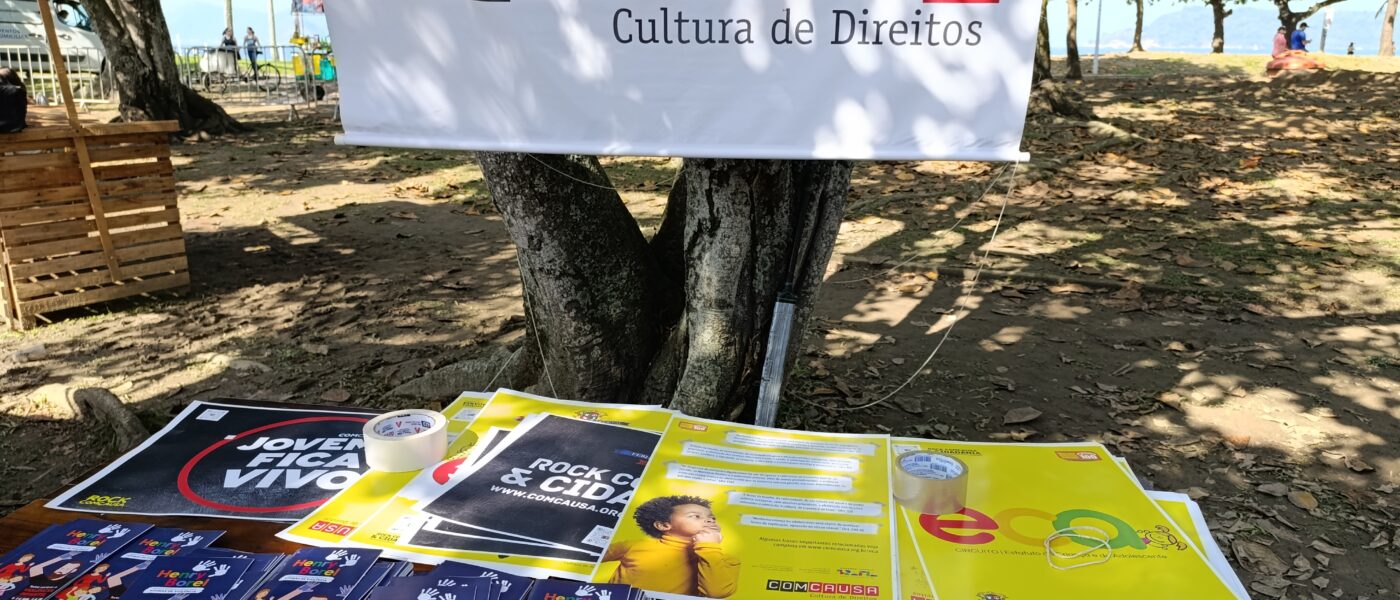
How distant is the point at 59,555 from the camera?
5.71 feet

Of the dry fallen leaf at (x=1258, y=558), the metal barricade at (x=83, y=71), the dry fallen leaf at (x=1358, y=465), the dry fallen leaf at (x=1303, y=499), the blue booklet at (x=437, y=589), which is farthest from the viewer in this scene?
the metal barricade at (x=83, y=71)

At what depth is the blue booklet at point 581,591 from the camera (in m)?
1.63

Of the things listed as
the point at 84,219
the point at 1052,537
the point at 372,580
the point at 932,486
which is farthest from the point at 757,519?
the point at 84,219

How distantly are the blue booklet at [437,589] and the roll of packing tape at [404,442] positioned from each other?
18.2 inches

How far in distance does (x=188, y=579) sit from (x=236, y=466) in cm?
54

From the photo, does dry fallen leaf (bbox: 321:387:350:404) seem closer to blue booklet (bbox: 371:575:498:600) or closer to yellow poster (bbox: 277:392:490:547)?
yellow poster (bbox: 277:392:490:547)

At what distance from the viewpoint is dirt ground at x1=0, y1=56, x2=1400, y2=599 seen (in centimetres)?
389

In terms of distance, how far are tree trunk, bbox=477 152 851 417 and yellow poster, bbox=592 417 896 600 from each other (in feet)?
1.96

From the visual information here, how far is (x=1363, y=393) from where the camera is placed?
14.4 ft

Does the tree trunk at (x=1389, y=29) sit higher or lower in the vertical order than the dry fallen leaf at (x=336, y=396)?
higher

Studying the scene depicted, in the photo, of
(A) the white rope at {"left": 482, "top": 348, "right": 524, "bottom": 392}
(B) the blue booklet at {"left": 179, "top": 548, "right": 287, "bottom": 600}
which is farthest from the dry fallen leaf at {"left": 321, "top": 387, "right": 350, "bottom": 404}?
(B) the blue booklet at {"left": 179, "top": 548, "right": 287, "bottom": 600}

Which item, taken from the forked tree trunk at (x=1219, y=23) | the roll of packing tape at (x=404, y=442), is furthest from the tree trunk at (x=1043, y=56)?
the forked tree trunk at (x=1219, y=23)

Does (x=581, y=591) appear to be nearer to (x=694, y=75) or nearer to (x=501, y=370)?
(x=694, y=75)

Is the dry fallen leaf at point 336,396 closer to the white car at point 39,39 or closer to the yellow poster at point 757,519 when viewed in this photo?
the yellow poster at point 757,519
